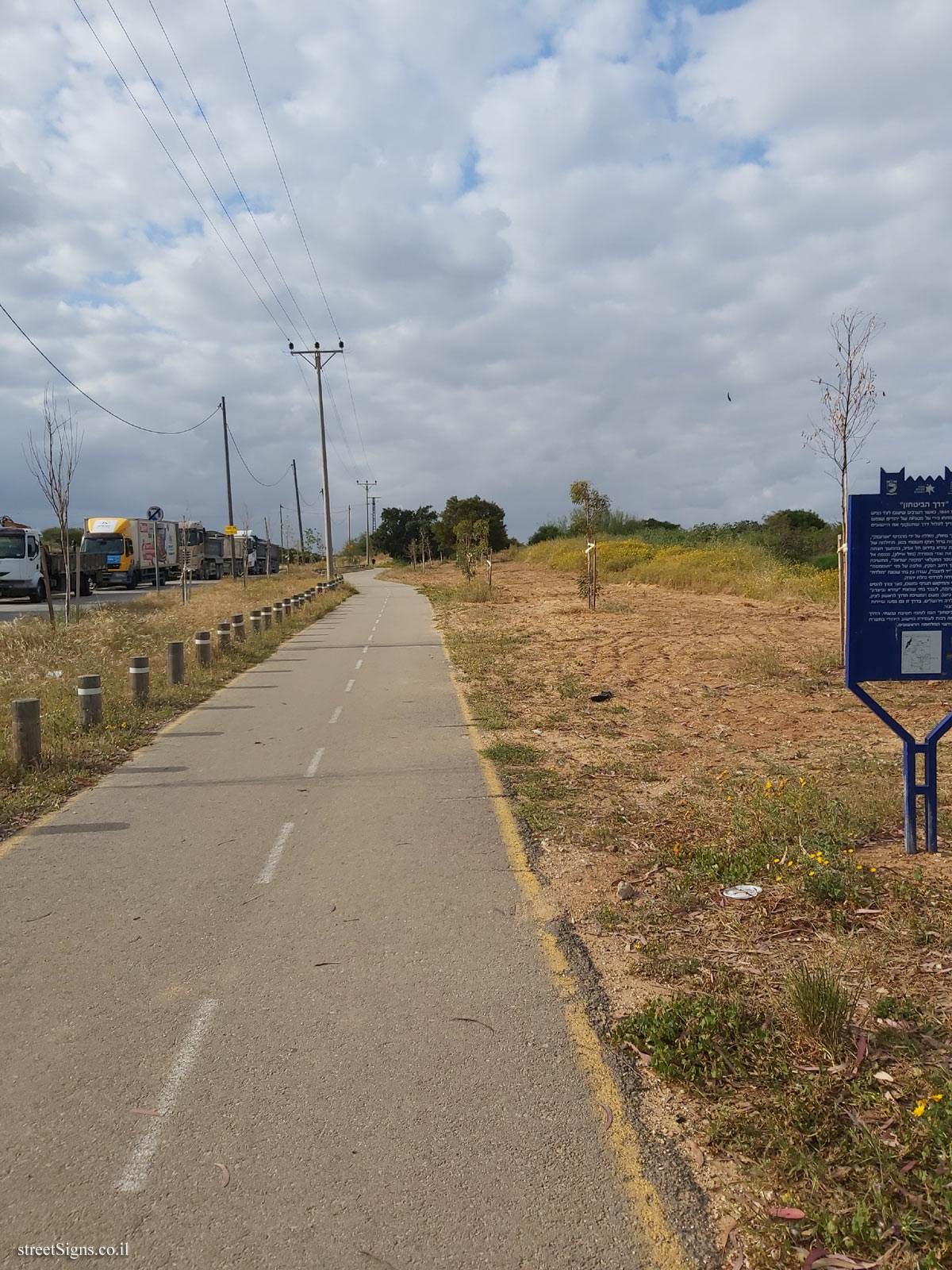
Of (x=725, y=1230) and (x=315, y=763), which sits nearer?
(x=725, y=1230)

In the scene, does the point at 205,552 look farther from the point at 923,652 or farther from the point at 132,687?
the point at 923,652

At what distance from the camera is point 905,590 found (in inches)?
257

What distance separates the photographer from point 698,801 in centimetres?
827

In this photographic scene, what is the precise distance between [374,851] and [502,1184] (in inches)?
161

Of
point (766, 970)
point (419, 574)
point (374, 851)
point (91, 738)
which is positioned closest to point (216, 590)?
point (419, 574)

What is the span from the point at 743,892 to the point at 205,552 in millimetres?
65490

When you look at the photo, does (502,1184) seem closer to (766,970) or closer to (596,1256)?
(596,1256)

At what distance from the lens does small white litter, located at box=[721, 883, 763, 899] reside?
5984 millimetres

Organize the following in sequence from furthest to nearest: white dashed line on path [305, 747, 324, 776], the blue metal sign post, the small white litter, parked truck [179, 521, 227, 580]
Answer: parked truck [179, 521, 227, 580] < white dashed line on path [305, 747, 324, 776] < the blue metal sign post < the small white litter

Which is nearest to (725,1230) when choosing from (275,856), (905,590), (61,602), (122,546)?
(905,590)

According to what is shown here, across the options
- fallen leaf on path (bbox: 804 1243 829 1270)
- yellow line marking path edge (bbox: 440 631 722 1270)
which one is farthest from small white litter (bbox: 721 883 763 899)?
fallen leaf on path (bbox: 804 1243 829 1270)

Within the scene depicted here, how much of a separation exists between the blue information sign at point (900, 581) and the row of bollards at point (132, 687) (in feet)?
26.6

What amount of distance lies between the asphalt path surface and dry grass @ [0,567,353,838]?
4.76 feet

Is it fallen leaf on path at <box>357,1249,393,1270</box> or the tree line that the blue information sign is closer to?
fallen leaf on path at <box>357,1249,393,1270</box>
